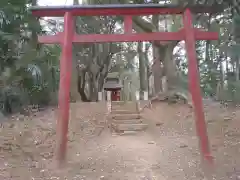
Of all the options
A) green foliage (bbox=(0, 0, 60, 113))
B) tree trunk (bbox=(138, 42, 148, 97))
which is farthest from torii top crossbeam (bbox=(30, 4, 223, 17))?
tree trunk (bbox=(138, 42, 148, 97))

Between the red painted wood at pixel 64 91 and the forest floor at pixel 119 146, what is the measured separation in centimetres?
45

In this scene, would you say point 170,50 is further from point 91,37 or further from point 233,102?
point 91,37

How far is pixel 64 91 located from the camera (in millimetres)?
6574

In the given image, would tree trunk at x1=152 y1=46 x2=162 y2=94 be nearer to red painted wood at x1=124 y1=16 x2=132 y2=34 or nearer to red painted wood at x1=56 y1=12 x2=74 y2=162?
red painted wood at x1=124 y1=16 x2=132 y2=34

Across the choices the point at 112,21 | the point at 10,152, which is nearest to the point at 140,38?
the point at 10,152

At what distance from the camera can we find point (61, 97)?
658 centimetres

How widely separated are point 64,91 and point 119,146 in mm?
2699

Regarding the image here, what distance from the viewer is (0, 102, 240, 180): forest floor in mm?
6221

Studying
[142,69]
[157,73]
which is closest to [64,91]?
[157,73]

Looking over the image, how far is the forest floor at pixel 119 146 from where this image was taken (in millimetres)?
6221

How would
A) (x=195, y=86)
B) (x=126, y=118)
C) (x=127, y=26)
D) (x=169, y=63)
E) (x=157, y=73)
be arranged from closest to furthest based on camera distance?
1. (x=195, y=86)
2. (x=127, y=26)
3. (x=126, y=118)
4. (x=169, y=63)
5. (x=157, y=73)

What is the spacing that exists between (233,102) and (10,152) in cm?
829

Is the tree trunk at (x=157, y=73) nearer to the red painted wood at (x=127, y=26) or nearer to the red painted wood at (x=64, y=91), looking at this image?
the red painted wood at (x=127, y=26)

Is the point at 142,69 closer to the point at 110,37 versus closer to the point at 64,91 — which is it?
the point at 110,37
